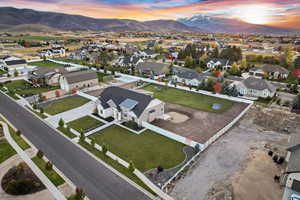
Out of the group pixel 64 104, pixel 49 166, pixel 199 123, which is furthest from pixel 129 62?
pixel 49 166

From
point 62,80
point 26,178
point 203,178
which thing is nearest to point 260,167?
point 203,178

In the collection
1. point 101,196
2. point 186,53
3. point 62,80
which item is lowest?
point 101,196

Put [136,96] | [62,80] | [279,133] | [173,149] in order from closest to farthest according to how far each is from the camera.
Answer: [173,149] → [279,133] → [136,96] → [62,80]

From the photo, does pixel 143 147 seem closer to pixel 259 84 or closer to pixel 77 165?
pixel 77 165

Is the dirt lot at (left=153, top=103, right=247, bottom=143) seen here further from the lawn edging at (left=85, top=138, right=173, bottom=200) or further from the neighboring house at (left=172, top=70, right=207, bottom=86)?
the neighboring house at (left=172, top=70, right=207, bottom=86)

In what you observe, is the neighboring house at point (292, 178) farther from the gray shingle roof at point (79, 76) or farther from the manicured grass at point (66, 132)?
the gray shingle roof at point (79, 76)

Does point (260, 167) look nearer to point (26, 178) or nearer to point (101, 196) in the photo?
point (101, 196)

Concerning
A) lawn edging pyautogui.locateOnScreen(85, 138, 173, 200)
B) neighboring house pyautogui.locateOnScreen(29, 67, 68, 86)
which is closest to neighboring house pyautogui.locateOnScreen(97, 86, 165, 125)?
lawn edging pyautogui.locateOnScreen(85, 138, 173, 200)
